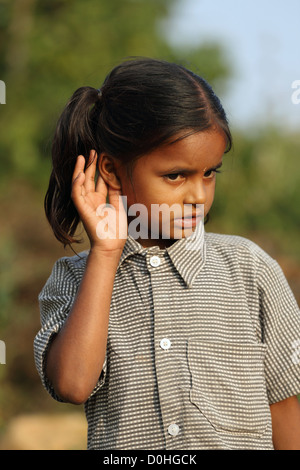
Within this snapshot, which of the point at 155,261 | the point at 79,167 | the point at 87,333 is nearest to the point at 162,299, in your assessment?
the point at 155,261

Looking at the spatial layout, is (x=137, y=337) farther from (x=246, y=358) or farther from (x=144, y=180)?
(x=144, y=180)

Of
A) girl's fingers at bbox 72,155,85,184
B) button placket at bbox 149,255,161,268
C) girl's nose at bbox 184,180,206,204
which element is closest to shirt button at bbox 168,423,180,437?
button placket at bbox 149,255,161,268

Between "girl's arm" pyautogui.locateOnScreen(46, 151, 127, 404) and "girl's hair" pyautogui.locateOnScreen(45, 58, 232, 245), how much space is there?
240 mm

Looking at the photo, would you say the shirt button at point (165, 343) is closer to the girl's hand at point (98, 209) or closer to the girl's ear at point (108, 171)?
the girl's hand at point (98, 209)

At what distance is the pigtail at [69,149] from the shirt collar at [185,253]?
0.20 m

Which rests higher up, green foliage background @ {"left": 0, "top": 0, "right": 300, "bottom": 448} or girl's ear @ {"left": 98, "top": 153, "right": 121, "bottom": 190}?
green foliage background @ {"left": 0, "top": 0, "right": 300, "bottom": 448}

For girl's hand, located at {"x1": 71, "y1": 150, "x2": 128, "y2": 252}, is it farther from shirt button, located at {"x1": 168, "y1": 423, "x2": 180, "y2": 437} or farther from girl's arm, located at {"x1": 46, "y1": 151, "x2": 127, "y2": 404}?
shirt button, located at {"x1": 168, "y1": 423, "x2": 180, "y2": 437}

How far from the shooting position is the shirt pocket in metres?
1.84

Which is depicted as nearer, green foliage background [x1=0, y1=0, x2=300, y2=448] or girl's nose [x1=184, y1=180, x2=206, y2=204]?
girl's nose [x1=184, y1=180, x2=206, y2=204]

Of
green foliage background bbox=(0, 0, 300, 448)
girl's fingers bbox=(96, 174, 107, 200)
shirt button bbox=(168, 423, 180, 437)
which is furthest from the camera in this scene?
green foliage background bbox=(0, 0, 300, 448)

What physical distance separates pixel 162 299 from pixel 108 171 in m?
0.41

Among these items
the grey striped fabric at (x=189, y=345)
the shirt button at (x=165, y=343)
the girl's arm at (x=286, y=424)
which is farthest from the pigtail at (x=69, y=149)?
the girl's arm at (x=286, y=424)

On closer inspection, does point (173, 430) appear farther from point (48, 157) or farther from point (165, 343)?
point (48, 157)
